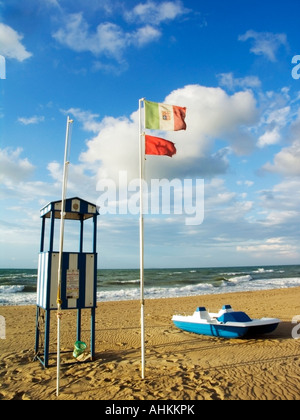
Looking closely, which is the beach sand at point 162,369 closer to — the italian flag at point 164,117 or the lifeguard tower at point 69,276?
the lifeguard tower at point 69,276

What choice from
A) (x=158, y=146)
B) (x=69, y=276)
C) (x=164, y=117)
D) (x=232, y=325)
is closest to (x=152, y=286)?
(x=232, y=325)

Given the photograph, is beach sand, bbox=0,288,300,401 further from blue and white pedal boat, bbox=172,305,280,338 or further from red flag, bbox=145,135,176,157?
red flag, bbox=145,135,176,157

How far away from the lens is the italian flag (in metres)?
7.71

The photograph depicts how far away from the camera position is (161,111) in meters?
7.84

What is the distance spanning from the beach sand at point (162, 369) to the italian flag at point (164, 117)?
5.89 meters

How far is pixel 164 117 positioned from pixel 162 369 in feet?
20.3

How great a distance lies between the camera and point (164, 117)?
7.86 metres

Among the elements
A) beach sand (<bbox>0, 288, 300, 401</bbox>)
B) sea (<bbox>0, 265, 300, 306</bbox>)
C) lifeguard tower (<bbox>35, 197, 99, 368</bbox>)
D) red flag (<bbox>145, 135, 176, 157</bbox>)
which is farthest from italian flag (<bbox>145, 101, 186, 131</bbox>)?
sea (<bbox>0, 265, 300, 306</bbox>)

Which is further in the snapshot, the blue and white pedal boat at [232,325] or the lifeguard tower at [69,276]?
the blue and white pedal boat at [232,325]

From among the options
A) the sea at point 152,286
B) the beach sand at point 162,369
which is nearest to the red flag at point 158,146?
the beach sand at point 162,369

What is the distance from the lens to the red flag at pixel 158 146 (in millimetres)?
7660
